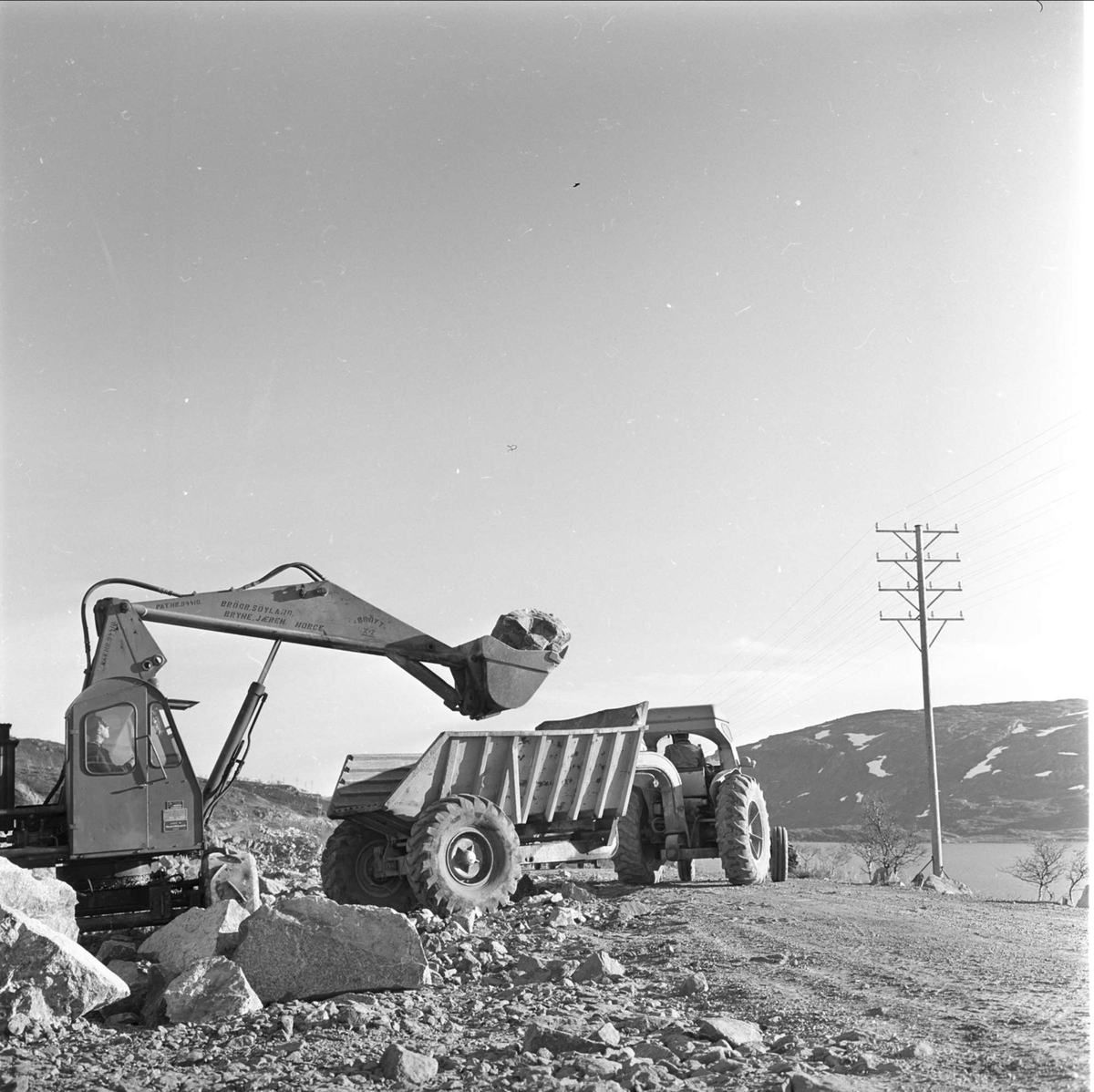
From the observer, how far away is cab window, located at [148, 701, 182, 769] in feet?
33.3

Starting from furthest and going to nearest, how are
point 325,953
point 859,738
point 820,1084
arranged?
1. point 859,738
2. point 325,953
3. point 820,1084

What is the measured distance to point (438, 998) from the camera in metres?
7.44

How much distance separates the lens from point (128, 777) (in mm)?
10016

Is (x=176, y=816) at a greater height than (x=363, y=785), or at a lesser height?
lesser

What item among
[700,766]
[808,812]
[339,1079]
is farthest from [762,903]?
[808,812]

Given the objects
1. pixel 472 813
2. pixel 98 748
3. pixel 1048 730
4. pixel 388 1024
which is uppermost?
pixel 1048 730

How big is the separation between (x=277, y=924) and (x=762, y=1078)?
3.52m

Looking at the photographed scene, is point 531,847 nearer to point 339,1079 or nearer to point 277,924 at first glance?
point 277,924

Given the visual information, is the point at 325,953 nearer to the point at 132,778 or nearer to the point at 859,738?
the point at 132,778

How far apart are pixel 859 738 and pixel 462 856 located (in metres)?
120

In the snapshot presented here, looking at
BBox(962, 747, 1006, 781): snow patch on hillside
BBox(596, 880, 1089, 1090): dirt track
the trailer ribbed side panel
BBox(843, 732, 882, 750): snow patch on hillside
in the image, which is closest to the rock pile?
BBox(596, 880, 1089, 1090): dirt track

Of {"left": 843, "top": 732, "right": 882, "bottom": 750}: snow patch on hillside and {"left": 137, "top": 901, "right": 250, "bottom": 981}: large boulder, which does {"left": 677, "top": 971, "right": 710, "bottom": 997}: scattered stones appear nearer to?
{"left": 137, "top": 901, "right": 250, "bottom": 981}: large boulder

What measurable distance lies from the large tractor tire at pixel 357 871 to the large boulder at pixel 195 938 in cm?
382

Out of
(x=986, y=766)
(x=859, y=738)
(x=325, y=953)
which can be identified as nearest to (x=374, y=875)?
(x=325, y=953)
